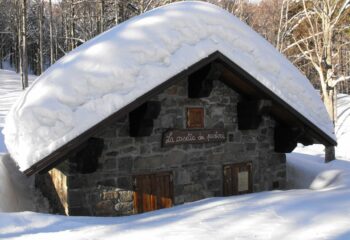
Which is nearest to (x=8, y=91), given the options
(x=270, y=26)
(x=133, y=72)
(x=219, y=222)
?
(x=270, y=26)

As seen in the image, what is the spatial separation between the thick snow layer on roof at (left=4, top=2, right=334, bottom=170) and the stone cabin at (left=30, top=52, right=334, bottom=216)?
18 centimetres

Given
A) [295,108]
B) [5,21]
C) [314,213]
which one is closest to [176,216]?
[314,213]

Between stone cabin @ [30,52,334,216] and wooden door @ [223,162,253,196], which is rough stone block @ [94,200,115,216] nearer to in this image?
stone cabin @ [30,52,334,216]

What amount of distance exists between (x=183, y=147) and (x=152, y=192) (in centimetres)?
104

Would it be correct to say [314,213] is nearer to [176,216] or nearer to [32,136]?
[176,216]

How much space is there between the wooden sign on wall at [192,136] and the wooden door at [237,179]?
68 cm

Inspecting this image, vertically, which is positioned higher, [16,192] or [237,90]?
[237,90]

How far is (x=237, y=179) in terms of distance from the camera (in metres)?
7.84

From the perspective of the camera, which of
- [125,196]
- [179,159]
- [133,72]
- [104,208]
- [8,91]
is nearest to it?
[133,72]

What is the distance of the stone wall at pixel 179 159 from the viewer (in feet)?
20.6

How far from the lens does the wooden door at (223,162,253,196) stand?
25.3 ft

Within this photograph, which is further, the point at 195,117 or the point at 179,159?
the point at 195,117

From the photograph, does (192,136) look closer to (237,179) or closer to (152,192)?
(152,192)

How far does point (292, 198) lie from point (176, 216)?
195cm
